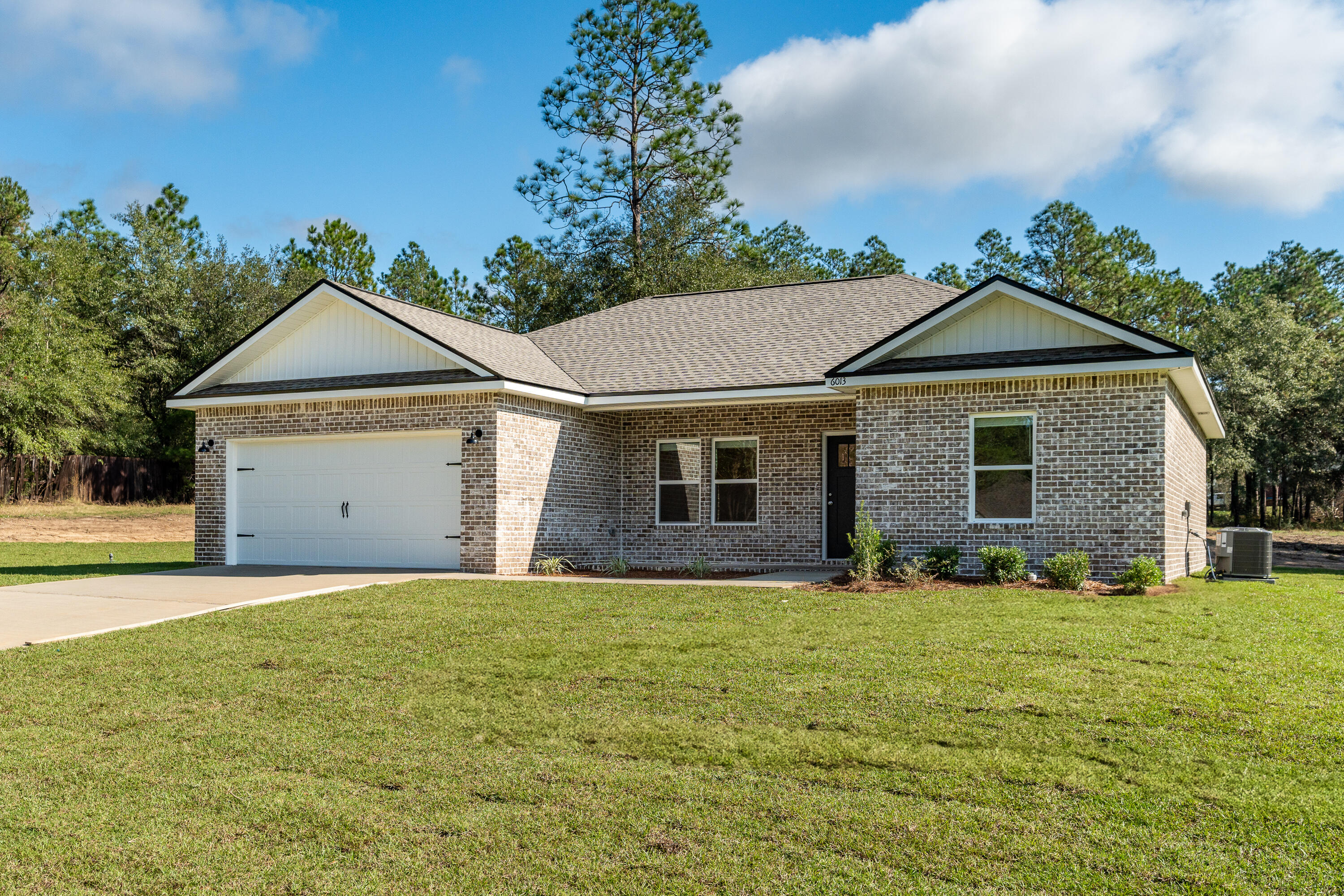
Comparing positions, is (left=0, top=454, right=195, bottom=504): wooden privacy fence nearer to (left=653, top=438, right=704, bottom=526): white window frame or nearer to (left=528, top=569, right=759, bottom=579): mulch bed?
(left=653, top=438, right=704, bottom=526): white window frame

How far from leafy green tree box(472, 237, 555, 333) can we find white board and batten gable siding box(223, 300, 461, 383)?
76.0ft

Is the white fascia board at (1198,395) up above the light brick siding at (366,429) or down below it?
above

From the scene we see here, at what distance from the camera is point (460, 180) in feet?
79.2

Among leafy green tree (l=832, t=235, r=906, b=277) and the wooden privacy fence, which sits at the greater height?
leafy green tree (l=832, t=235, r=906, b=277)

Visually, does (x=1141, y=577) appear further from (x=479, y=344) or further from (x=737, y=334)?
(x=479, y=344)

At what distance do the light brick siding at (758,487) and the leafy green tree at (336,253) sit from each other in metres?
31.6

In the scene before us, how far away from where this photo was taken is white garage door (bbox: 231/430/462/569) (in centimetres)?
1606

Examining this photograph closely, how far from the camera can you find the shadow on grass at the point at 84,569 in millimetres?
16031

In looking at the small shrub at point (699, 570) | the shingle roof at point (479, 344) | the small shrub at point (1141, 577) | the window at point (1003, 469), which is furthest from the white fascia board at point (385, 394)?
the small shrub at point (1141, 577)

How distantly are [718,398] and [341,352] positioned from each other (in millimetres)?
6779

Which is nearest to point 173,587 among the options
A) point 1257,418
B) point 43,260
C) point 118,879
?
point 118,879

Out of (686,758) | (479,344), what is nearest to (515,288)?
(479,344)

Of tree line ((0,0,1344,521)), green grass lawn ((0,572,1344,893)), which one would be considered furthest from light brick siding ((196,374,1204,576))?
tree line ((0,0,1344,521))

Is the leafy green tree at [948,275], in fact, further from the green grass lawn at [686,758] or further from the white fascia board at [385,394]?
the green grass lawn at [686,758]
